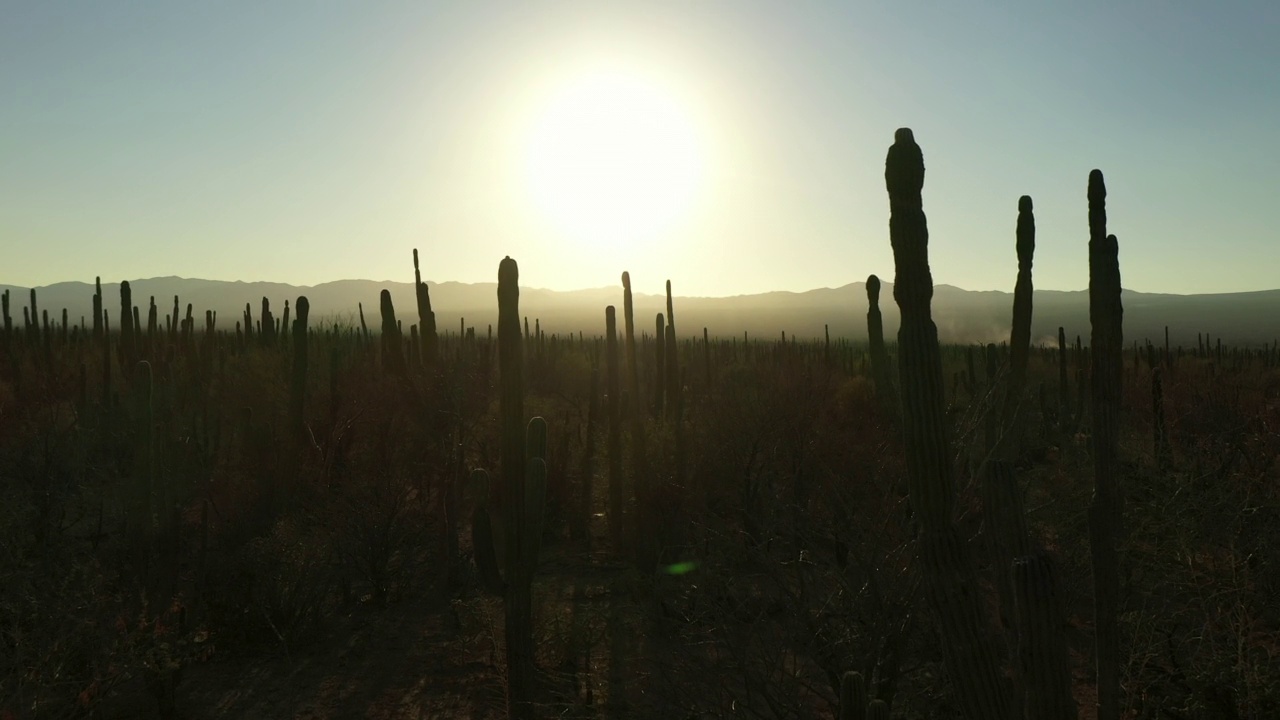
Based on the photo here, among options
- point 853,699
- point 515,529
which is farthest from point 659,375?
point 853,699

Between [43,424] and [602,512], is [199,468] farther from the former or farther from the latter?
[602,512]

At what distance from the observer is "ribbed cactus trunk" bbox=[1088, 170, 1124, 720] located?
5.48m

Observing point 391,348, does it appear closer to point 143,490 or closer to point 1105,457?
point 143,490

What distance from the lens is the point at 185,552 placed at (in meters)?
9.66

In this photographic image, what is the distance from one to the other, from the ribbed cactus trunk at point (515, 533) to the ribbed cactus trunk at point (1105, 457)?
159 inches

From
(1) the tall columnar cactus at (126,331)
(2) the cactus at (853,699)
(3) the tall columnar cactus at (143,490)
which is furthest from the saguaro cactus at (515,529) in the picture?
(1) the tall columnar cactus at (126,331)

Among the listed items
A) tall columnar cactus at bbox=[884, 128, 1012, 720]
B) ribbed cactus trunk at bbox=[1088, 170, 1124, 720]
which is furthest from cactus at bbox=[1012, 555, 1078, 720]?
ribbed cactus trunk at bbox=[1088, 170, 1124, 720]

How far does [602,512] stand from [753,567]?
355 cm

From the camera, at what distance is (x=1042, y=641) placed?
11.3 ft

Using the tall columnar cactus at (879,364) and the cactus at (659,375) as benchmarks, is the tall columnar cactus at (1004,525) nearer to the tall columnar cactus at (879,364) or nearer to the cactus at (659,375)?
the tall columnar cactus at (879,364)

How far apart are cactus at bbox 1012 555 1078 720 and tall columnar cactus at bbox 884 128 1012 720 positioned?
360 mm

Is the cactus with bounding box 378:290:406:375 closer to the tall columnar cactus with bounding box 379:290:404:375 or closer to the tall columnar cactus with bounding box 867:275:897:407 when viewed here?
the tall columnar cactus with bounding box 379:290:404:375

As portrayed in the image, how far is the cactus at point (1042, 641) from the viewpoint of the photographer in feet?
11.3

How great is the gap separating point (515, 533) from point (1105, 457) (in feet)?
14.8
